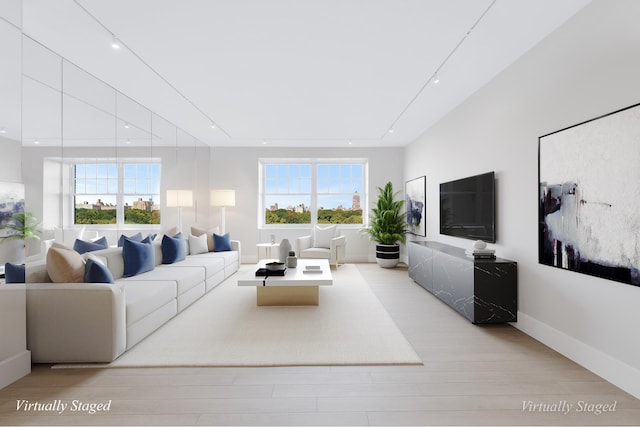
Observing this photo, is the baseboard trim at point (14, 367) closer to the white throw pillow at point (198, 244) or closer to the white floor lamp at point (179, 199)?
the white throw pillow at point (198, 244)

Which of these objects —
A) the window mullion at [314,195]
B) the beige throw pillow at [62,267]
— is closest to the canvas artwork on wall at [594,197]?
the beige throw pillow at [62,267]

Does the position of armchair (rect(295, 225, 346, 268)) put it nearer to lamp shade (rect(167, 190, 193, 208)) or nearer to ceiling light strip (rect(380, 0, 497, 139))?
lamp shade (rect(167, 190, 193, 208))

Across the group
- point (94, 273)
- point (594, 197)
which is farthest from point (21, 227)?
point (594, 197)

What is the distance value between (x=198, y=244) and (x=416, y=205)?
13.7ft

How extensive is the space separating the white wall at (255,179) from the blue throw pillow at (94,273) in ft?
15.0

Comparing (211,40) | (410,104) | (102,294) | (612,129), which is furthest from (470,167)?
(102,294)

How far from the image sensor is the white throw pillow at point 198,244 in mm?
5449

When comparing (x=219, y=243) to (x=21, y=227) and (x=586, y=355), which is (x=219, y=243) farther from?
(x=586, y=355)

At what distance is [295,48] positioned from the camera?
118 inches

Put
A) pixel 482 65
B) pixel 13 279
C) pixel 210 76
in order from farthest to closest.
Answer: pixel 210 76, pixel 482 65, pixel 13 279

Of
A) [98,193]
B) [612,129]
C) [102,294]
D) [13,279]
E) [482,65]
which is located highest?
[482,65]

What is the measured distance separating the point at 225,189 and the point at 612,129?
6.51 m

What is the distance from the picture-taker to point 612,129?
6.98 ft

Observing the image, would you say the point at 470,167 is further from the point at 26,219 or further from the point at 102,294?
the point at 26,219
